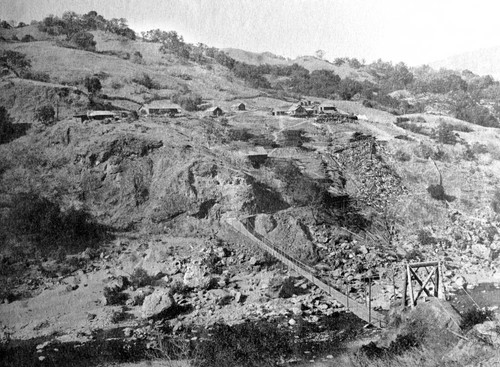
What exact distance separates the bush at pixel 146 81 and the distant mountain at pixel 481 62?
48.3 meters

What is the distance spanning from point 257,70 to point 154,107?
116ft

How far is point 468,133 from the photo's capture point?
43.2 m

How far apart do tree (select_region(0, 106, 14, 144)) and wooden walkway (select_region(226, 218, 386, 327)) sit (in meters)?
17.9

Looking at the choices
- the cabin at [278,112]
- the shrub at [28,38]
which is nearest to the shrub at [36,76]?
the shrub at [28,38]

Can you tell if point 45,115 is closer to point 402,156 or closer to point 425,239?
point 402,156

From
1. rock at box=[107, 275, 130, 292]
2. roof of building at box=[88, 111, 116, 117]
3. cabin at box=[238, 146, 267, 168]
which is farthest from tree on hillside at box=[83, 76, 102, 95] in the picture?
rock at box=[107, 275, 130, 292]

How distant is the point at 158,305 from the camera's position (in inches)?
856

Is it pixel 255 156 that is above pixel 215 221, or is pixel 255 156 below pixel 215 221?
above

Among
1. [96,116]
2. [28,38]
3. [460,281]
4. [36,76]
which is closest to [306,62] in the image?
[28,38]

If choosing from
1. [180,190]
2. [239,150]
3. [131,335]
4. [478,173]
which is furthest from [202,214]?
[478,173]

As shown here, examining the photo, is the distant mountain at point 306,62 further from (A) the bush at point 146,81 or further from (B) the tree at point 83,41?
(A) the bush at point 146,81

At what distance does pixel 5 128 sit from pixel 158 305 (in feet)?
68.0

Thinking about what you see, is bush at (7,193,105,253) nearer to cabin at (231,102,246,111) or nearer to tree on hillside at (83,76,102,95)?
tree on hillside at (83,76,102,95)

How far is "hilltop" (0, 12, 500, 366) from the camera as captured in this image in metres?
20.6
